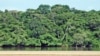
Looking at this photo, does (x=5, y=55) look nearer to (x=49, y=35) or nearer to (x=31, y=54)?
(x=31, y=54)

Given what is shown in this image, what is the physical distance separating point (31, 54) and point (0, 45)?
2064 centimetres

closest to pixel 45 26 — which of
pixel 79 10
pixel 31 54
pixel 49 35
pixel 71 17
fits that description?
pixel 49 35

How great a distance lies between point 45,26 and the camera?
3772 centimetres

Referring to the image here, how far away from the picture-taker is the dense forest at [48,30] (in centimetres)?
3591

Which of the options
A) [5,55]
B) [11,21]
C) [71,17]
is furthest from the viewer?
[71,17]

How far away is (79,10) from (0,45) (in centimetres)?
1209

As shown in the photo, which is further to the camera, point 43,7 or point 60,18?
point 43,7

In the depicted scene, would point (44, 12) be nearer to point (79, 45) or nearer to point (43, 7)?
point (43, 7)

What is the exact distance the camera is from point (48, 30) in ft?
123

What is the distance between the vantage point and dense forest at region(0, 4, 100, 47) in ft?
118

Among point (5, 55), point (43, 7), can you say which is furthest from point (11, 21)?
point (5, 55)

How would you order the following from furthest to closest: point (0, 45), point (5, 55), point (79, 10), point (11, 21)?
point (79, 10) < point (11, 21) < point (0, 45) < point (5, 55)

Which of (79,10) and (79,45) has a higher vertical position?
(79,10)

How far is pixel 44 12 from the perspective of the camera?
43406mm
